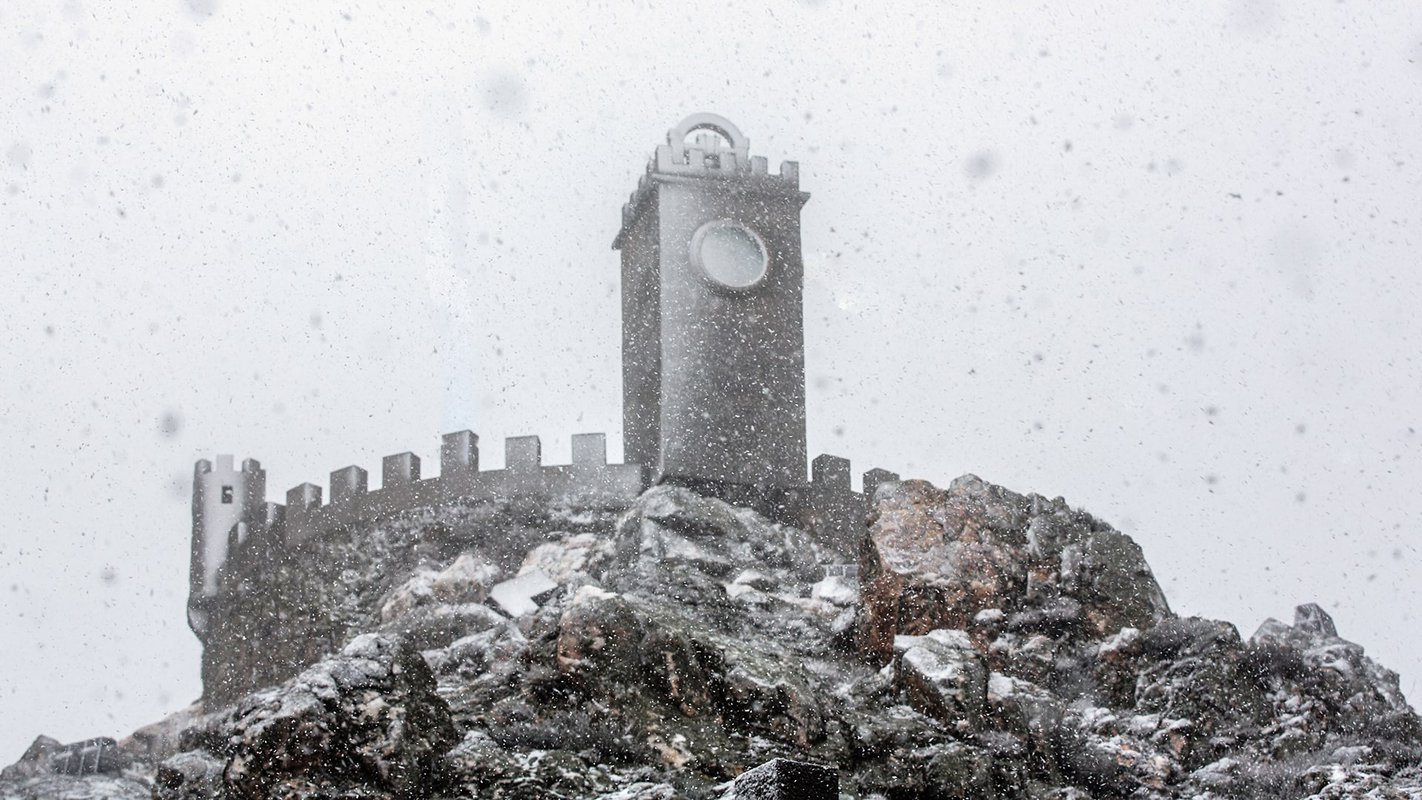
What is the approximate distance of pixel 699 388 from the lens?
3061 centimetres

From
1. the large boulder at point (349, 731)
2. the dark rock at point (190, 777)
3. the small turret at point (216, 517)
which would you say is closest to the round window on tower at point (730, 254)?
the small turret at point (216, 517)

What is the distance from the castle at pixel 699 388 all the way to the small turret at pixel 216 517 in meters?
1.93

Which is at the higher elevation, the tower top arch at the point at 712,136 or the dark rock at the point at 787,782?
the tower top arch at the point at 712,136

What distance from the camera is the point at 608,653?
17094 mm

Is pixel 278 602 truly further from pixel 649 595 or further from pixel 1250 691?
pixel 1250 691

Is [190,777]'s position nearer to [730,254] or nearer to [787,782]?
[787,782]

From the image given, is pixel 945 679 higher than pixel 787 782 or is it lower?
lower

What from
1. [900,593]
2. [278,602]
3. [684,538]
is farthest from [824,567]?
[278,602]

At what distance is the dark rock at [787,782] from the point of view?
7.99 meters

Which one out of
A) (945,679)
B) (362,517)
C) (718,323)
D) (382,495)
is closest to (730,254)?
(718,323)

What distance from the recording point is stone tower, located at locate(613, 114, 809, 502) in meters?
30.3

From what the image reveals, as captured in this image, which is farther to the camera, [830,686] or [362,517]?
[362,517]

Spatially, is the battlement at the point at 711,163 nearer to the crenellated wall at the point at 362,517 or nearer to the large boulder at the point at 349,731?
the crenellated wall at the point at 362,517

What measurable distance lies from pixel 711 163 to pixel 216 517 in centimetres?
1409
